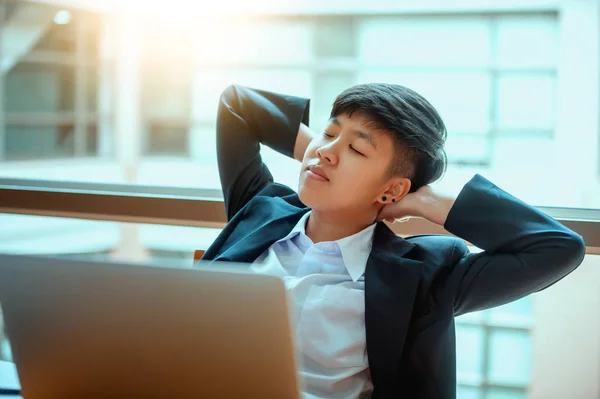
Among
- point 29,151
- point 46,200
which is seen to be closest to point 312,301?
point 46,200

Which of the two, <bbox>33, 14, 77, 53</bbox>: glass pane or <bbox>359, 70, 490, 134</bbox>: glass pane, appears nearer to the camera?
<bbox>359, 70, 490, 134</bbox>: glass pane

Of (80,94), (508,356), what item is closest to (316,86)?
(508,356)

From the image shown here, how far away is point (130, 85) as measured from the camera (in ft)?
25.8

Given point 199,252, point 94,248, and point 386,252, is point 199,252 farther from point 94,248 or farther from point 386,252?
point 94,248

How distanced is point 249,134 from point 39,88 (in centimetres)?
608

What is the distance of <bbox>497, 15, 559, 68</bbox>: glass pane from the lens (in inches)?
241


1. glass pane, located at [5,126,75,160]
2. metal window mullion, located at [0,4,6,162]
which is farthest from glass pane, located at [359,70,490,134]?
metal window mullion, located at [0,4,6,162]

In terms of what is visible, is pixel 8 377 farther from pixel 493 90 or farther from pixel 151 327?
pixel 493 90

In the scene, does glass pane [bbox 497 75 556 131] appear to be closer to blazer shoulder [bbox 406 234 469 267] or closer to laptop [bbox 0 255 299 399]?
blazer shoulder [bbox 406 234 469 267]

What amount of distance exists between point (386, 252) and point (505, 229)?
0.21 metres

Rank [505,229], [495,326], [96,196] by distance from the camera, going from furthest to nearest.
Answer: [495,326]
[96,196]
[505,229]

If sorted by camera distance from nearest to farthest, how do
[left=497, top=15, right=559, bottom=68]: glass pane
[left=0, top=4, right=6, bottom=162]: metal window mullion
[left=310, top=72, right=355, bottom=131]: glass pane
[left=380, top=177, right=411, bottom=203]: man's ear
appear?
[left=380, top=177, right=411, bottom=203]: man's ear
[left=310, top=72, right=355, bottom=131]: glass pane
[left=497, top=15, right=559, bottom=68]: glass pane
[left=0, top=4, right=6, bottom=162]: metal window mullion

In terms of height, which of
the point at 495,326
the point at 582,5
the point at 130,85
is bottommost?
the point at 495,326

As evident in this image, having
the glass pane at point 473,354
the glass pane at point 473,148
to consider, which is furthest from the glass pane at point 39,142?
the glass pane at point 473,354
